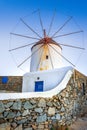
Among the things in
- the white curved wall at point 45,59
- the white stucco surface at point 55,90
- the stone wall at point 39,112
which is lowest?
the stone wall at point 39,112

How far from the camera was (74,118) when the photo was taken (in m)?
11.3

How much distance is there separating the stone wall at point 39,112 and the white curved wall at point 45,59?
619 cm

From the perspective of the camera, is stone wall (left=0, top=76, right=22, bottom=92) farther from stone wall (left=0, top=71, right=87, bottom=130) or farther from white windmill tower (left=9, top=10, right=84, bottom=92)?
stone wall (left=0, top=71, right=87, bottom=130)

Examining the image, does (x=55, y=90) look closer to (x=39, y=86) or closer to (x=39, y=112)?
(x=39, y=112)

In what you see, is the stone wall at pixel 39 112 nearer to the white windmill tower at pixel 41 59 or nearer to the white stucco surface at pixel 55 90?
the white stucco surface at pixel 55 90

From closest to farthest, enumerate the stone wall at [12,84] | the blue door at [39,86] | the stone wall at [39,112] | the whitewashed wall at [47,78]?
1. the stone wall at [39,112]
2. the whitewashed wall at [47,78]
3. the blue door at [39,86]
4. the stone wall at [12,84]

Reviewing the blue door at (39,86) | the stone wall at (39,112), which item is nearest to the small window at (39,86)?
the blue door at (39,86)

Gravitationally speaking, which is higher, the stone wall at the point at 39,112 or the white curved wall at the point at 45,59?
the white curved wall at the point at 45,59

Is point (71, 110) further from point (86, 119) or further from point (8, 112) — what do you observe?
point (8, 112)

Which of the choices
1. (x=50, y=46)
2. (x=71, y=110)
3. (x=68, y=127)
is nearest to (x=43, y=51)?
(x=50, y=46)

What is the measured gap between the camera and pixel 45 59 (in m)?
17.9

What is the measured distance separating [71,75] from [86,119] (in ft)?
9.35

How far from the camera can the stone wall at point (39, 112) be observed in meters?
8.70

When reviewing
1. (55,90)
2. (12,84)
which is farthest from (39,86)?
(12,84)
